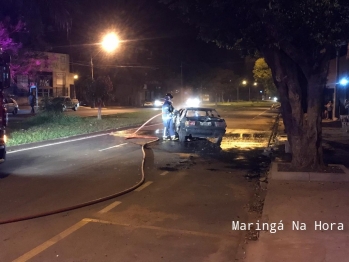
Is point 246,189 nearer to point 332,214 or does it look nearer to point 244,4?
point 332,214

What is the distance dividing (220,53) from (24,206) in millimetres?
74365

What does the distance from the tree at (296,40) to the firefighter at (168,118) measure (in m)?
7.54

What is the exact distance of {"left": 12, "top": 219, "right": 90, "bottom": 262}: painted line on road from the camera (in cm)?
557

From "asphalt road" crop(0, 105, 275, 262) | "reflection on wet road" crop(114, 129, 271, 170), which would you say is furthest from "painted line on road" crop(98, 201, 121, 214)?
"reflection on wet road" crop(114, 129, 271, 170)

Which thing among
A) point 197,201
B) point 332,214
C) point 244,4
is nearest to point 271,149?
point 244,4

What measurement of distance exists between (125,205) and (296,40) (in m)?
5.72

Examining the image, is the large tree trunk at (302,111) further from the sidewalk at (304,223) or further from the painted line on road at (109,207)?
the painted line on road at (109,207)

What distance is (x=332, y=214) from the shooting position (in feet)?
22.8

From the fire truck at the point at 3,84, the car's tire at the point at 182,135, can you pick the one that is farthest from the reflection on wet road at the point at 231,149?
the fire truck at the point at 3,84

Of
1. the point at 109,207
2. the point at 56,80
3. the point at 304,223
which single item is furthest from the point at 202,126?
the point at 56,80

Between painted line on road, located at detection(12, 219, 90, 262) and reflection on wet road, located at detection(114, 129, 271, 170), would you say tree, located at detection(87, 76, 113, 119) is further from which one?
painted line on road, located at detection(12, 219, 90, 262)

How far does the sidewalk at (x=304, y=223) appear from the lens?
5.45 meters

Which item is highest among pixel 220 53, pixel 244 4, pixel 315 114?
pixel 220 53

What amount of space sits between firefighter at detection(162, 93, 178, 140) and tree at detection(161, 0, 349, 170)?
24.7ft
